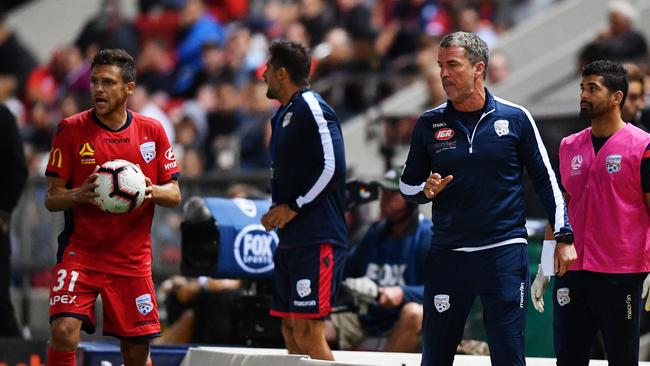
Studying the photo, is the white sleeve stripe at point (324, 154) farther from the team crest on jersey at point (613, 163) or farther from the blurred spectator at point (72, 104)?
the blurred spectator at point (72, 104)

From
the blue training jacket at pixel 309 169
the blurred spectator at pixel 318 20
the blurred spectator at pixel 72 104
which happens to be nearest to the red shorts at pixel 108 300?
the blue training jacket at pixel 309 169

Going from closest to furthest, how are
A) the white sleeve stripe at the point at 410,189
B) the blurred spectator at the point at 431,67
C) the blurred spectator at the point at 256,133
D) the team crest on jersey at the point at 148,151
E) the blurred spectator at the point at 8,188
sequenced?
the white sleeve stripe at the point at 410,189
the team crest on jersey at the point at 148,151
the blurred spectator at the point at 8,188
the blurred spectator at the point at 431,67
the blurred spectator at the point at 256,133

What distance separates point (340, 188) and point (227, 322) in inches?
113

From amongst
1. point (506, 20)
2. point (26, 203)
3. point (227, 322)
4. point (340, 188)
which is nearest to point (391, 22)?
point (506, 20)

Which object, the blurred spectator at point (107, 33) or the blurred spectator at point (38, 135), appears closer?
the blurred spectator at point (38, 135)

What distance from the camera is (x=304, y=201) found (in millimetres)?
9039

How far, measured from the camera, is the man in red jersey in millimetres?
8258

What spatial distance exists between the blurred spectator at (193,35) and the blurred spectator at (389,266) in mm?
10183

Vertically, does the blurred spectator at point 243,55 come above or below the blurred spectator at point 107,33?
below

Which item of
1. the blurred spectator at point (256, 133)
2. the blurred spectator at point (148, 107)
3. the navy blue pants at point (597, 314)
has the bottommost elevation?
the navy blue pants at point (597, 314)

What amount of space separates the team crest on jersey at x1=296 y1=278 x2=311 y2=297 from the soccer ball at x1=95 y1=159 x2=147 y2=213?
4.54 ft

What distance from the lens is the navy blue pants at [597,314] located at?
778cm

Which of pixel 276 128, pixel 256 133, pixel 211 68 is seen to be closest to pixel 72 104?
pixel 211 68

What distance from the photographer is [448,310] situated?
25.2 feet
